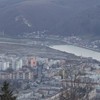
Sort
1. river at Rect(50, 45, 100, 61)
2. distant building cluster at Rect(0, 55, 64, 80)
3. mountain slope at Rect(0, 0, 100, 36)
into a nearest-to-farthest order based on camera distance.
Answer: distant building cluster at Rect(0, 55, 64, 80) < river at Rect(50, 45, 100, 61) < mountain slope at Rect(0, 0, 100, 36)

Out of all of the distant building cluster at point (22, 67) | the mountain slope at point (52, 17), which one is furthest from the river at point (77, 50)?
the mountain slope at point (52, 17)

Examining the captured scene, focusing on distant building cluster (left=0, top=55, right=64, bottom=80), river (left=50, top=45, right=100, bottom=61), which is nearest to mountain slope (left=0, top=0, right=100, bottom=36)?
river (left=50, top=45, right=100, bottom=61)

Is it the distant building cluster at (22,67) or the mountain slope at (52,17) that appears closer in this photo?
the distant building cluster at (22,67)

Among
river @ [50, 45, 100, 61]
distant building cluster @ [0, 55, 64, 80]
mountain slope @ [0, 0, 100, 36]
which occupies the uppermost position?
mountain slope @ [0, 0, 100, 36]

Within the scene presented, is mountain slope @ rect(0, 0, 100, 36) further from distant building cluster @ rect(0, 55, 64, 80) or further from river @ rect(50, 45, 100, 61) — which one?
distant building cluster @ rect(0, 55, 64, 80)

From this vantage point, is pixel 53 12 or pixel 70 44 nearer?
pixel 70 44

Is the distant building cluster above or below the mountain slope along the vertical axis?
below

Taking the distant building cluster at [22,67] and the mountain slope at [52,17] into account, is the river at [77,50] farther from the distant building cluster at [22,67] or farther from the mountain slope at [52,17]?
the mountain slope at [52,17]

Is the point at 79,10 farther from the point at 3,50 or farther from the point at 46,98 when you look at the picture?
the point at 46,98

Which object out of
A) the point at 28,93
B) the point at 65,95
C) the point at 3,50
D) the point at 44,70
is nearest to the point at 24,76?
the point at 44,70

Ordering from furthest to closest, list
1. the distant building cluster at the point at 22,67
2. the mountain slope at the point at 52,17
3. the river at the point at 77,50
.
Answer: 1. the mountain slope at the point at 52,17
2. the river at the point at 77,50
3. the distant building cluster at the point at 22,67

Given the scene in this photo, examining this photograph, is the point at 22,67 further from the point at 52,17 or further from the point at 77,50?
the point at 52,17
